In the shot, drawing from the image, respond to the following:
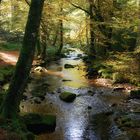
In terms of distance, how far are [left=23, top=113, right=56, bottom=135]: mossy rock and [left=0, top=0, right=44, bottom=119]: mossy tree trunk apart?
4.24 ft

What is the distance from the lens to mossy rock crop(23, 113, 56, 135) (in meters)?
12.9

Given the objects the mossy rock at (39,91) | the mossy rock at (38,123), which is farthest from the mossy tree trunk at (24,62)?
the mossy rock at (39,91)

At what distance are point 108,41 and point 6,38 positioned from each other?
24.0 meters

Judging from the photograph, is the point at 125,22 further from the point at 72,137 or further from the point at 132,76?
the point at 72,137

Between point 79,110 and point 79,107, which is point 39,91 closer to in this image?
point 79,107

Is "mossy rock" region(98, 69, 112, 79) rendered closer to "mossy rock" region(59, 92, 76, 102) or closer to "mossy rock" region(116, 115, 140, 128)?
"mossy rock" region(59, 92, 76, 102)

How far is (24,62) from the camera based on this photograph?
37.0ft

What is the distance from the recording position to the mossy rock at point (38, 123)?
12891 mm

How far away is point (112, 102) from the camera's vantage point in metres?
18.2

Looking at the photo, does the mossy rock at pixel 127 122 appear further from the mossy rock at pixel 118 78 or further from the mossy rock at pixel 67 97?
the mossy rock at pixel 118 78

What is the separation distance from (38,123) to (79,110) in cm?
389

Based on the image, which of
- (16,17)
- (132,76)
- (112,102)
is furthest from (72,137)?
(16,17)

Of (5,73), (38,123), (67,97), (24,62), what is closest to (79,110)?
(67,97)

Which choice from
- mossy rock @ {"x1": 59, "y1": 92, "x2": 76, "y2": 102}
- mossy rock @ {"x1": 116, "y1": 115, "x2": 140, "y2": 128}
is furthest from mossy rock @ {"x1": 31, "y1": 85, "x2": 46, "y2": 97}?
mossy rock @ {"x1": 116, "y1": 115, "x2": 140, "y2": 128}
